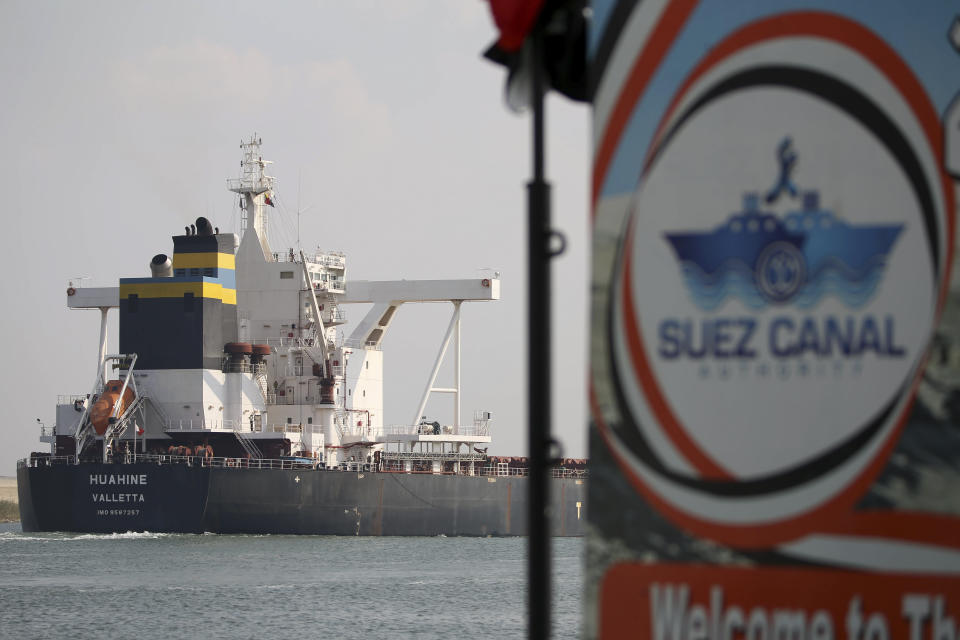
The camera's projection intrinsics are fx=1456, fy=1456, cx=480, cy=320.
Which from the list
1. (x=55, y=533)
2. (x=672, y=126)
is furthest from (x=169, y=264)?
(x=672, y=126)

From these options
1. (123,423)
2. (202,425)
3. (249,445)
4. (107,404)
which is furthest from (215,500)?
(107,404)

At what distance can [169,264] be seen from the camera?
47000 millimetres

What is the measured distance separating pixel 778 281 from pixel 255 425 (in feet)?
142

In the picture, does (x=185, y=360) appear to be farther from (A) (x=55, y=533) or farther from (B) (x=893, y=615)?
(B) (x=893, y=615)

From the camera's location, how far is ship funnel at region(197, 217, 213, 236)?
153ft

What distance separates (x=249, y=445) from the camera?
45062 millimetres

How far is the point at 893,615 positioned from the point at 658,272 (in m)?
1.10

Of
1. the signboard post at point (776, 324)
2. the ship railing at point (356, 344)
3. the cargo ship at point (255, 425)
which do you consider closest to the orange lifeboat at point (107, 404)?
the cargo ship at point (255, 425)

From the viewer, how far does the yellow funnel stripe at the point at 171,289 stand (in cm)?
4497

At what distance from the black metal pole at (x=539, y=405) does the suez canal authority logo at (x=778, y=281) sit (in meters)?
0.37

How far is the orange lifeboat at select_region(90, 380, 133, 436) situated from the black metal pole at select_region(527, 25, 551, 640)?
4156 cm

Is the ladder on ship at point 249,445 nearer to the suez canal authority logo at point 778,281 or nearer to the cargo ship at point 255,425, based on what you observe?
the cargo ship at point 255,425

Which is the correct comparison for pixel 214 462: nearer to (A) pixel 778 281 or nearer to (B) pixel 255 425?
(B) pixel 255 425

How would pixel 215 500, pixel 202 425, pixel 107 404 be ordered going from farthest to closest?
pixel 202 425 < pixel 107 404 < pixel 215 500
